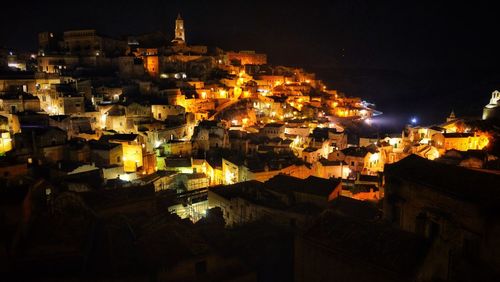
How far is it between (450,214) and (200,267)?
8.61 m

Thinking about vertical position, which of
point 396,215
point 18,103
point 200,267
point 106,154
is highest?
point 18,103

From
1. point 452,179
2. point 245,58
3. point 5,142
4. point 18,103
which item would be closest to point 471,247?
point 452,179

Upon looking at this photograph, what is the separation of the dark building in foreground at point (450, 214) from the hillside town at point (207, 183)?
5cm

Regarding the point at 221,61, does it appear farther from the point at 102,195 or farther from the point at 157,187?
the point at 102,195

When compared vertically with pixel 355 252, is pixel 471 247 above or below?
below

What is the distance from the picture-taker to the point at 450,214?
1269 centimetres

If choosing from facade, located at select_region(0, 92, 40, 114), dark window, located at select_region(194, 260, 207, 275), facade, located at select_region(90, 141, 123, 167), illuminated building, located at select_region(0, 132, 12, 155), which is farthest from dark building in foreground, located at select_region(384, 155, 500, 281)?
facade, located at select_region(0, 92, 40, 114)

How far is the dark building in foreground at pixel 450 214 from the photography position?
10922 millimetres

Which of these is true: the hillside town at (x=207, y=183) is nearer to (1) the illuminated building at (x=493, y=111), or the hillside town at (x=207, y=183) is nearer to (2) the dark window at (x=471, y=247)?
(2) the dark window at (x=471, y=247)

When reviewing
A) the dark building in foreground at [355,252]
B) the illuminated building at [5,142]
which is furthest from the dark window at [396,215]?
the illuminated building at [5,142]

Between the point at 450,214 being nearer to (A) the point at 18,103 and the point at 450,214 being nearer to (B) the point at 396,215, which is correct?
(B) the point at 396,215

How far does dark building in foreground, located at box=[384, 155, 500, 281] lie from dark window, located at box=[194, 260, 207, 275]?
19.7ft

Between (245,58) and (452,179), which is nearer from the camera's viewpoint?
(452,179)

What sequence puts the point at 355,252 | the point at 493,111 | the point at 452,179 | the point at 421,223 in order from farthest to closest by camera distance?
1. the point at 493,111
2. the point at 452,179
3. the point at 421,223
4. the point at 355,252
